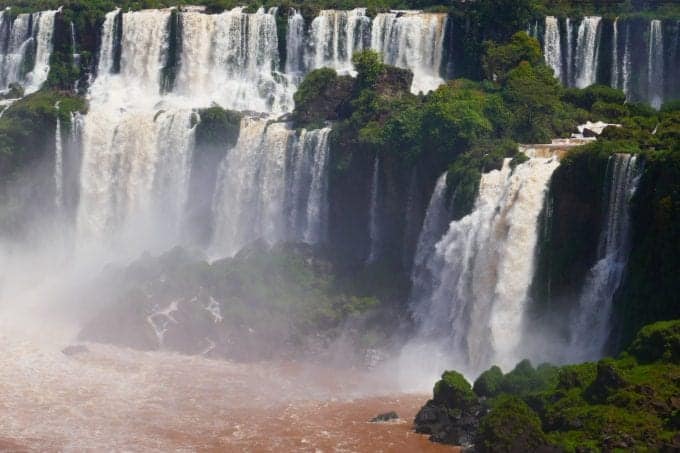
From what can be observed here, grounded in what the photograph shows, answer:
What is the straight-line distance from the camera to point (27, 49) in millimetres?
80062

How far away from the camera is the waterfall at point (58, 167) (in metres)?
71.4

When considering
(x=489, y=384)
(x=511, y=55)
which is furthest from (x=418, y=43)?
(x=489, y=384)

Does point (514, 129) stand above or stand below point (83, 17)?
below

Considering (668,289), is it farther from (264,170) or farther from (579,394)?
(264,170)

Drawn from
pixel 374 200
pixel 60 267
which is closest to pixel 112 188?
pixel 60 267

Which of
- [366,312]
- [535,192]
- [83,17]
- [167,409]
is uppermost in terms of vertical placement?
[83,17]

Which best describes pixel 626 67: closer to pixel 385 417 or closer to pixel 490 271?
pixel 490 271

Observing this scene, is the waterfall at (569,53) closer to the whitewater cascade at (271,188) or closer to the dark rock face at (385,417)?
the whitewater cascade at (271,188)

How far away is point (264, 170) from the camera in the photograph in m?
66.3

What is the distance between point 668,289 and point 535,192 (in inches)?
309

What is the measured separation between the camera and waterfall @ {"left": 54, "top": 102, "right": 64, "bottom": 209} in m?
71.4

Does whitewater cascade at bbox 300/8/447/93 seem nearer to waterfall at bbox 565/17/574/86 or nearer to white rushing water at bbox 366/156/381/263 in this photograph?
waterfall at bbox 565/17/574/86

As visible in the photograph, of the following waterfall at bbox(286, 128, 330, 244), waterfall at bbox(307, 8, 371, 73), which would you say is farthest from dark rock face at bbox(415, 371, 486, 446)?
waterfall at bbox(307, 8, 371, 73)

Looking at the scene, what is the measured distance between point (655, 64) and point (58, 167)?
2855 centimetres
